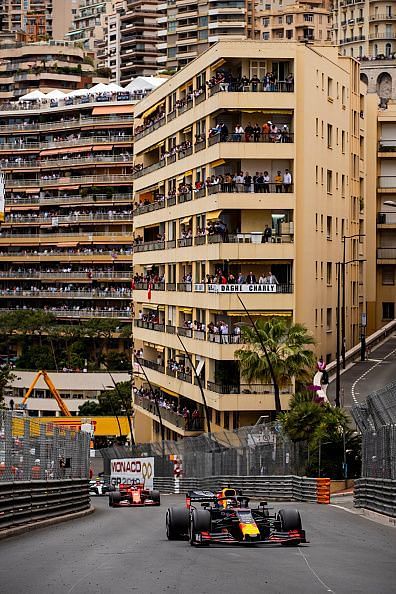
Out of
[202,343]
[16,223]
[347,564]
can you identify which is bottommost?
[347,564]

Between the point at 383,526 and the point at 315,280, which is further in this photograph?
the point at 315,280

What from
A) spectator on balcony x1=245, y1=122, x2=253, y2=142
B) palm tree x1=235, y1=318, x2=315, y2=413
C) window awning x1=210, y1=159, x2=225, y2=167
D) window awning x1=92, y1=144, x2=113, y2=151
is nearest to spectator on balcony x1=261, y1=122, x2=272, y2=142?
spectator on balcony x1=245, y1=122, x2=253, y2=142

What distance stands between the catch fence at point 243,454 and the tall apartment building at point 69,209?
242 feet

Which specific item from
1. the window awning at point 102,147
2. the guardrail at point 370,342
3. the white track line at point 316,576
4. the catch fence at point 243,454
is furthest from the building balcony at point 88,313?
the white track line at point 316,576

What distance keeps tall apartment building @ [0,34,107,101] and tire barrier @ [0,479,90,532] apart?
138 metres

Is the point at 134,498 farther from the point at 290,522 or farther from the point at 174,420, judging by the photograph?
the point at 174,420

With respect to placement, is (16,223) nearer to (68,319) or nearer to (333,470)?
(68,319)

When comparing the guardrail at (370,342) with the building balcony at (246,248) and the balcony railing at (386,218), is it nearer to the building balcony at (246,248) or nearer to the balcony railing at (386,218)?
the building balcony at (246,248)

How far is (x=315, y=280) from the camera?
2894 inches

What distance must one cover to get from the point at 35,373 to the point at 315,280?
59177 millimetres

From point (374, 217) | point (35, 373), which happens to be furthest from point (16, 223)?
point (374, 217)

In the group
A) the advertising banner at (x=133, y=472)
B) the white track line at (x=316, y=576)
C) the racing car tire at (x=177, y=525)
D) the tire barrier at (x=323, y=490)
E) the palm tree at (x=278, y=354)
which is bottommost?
the white track line at (x=316, y=576)

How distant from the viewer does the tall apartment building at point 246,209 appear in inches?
2726

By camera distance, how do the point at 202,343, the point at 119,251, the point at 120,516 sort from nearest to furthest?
1. the point at 120,516
2. the point at 202,343
3. the point at 119,251
